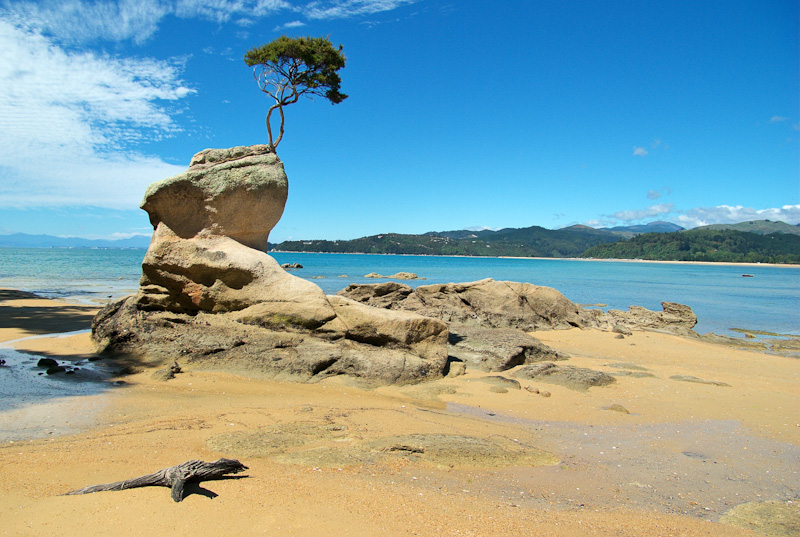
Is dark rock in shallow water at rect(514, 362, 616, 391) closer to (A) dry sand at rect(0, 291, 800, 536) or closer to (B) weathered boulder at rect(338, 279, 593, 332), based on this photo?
(A) dry sand at rect(0, 291, 800, 536)

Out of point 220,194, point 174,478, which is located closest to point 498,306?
point 220,194

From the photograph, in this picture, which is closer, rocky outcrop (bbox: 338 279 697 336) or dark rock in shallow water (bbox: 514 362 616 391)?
dark rock in shallow water (bbox: 514 362 616 391)

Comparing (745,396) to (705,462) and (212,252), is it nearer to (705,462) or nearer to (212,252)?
(705,462)

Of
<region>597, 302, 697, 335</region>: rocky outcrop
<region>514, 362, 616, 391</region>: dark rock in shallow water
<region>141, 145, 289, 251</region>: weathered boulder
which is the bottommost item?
<region>597, 302, 697, 335</region>: rocky outcrop

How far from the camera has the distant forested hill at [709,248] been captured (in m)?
137

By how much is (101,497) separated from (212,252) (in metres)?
6.81

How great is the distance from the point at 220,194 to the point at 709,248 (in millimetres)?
166066

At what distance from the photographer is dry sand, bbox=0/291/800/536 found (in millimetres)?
3938

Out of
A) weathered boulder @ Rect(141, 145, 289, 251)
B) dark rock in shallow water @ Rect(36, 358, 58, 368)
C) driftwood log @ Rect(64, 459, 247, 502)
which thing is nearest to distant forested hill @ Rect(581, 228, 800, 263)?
weathered boulder @ Rect(141, 145, 289, 251)

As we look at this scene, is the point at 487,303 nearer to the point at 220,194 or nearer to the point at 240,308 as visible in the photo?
the point at 240,308

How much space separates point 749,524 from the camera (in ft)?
14.7

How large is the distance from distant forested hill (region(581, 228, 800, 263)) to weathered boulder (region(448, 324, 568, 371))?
15131cm

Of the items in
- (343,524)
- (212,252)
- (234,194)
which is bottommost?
(343,524)

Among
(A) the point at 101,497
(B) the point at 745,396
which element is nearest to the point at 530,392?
(B) the point at 745,396
